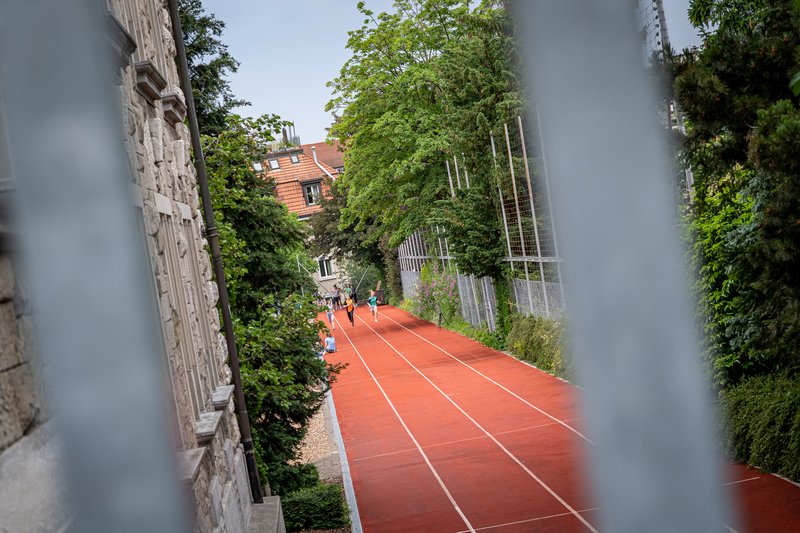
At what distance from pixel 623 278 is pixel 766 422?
939 centimetres

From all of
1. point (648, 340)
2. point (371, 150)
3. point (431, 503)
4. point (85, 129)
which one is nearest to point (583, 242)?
point (648, 340)

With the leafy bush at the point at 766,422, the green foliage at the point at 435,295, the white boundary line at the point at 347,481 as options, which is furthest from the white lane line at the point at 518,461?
the green foliage at the point at 435,295

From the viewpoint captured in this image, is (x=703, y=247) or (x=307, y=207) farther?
(x=307, y=207)

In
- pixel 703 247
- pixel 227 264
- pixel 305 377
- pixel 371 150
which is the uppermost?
pixel 371 150

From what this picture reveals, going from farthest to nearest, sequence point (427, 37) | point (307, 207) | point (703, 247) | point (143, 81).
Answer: point (307, 207), point (427, 37), point (703, 247), point (143, 81)

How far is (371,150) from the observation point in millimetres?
33719

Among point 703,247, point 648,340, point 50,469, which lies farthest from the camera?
point 703,247

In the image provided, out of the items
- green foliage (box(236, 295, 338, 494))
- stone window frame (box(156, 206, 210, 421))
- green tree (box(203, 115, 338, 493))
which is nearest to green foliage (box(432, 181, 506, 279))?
green tree (box(203, 115, 338, 493))

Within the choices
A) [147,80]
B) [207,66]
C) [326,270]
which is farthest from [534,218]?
[326,270]

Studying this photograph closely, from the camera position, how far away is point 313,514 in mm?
10383

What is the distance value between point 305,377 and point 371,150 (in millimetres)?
21837

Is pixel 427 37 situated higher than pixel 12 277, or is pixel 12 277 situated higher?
pixel 427 37

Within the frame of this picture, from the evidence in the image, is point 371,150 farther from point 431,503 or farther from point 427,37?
point 431,503

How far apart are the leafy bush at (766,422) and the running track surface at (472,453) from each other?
23cm
